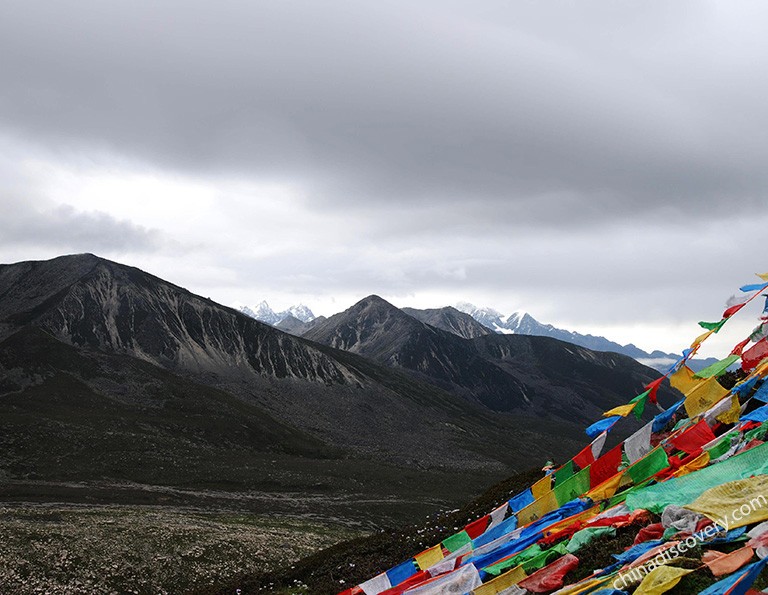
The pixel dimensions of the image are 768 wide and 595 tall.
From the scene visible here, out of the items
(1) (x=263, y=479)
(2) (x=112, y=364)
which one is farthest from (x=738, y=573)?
(2) (x=112, y=364)

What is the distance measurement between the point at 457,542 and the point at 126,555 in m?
23.7

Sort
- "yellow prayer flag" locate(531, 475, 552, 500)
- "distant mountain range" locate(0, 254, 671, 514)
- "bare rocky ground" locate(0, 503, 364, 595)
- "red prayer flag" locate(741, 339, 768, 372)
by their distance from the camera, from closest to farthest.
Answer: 1. "yellow prayer flag" locate(531, 475, 552, 500)
2. "red prayer flag" locate(741, 339, 768, 372)
3. "bare rocky ground" locate(0, 503, 364, 595)
4. "distant mountain range" locate(0, 254, 671, 514)

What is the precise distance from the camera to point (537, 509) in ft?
69.7

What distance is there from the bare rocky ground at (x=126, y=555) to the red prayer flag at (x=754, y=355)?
83.1 feet

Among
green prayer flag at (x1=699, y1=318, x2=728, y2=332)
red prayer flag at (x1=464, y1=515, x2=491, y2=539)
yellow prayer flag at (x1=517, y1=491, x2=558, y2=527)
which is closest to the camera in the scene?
yellow prayer flag at (x1=517, y1=491, x2=558, y2=527)

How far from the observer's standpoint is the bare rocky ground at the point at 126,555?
104ft

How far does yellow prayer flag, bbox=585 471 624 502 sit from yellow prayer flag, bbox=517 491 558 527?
71.3 inches

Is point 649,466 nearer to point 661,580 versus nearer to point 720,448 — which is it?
point 720,448

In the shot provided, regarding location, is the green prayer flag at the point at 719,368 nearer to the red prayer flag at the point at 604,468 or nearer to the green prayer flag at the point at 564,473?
the red prayer flag at the point at 604,468

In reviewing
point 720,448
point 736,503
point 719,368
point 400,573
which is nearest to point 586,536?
point 736,503

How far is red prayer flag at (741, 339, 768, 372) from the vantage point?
23.8m

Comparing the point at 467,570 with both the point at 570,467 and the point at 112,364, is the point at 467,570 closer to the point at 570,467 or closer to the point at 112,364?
the point at 570,467

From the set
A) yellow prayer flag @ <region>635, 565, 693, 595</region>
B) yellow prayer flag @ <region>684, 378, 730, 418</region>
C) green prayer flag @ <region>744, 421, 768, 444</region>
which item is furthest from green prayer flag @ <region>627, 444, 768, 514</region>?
yellow prayer flag @ <region>684, 378, 730, 418</region>

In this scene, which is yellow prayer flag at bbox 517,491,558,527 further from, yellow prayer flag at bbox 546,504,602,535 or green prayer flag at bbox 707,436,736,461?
green prayer flag at bbox 707,436,736,461
